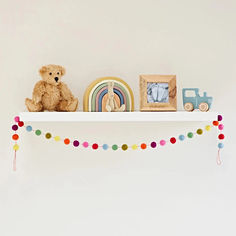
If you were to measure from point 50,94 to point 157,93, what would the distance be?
0.50m

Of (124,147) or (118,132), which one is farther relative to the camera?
(118,132)

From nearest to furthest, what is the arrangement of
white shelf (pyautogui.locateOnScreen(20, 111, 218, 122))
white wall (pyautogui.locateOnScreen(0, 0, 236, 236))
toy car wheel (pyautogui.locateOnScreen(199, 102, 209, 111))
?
white shelf (pyautogui.locateOnScreen(20, 111, 218, 122)) < toy car wheel (pyautogui.locateOnScreen(199, 102, 209, 111)) < white wall (pyautogui.locateOnScreen(0, 0, 236, 236))

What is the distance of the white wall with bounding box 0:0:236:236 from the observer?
188 centimetres

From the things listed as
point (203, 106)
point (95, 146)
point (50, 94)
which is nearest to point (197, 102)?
point (203, 106)

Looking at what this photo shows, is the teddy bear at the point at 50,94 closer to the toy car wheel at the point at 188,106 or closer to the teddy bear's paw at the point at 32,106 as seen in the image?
the teddy bear's paw at the point at 32,106

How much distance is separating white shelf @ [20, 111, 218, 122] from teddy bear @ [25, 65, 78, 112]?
0.07m

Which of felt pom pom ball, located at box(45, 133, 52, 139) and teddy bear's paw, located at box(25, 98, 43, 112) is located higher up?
teddy bear's paw, located at box(25, 98, 43, 112)

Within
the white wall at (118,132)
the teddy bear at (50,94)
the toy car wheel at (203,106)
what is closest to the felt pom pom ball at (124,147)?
the white wall at (118,132)

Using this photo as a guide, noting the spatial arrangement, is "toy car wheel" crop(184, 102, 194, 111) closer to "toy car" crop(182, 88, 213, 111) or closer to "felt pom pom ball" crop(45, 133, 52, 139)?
"toy car" crop(182, 88, 213, 111)

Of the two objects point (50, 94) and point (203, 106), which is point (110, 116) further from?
point (203, 106)

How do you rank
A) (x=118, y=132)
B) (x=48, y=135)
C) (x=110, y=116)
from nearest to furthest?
(x=110, y=116) < (x=48, y=135) < (x=118, y=132)

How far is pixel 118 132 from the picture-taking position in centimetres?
192

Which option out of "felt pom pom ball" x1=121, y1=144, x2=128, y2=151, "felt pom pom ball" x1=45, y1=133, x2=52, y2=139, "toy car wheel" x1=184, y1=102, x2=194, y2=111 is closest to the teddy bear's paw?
"felt pom pom ball" x1=45, y1=133, x2=52, y2=139

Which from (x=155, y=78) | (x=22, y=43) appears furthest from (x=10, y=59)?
(x=155, y=78)
